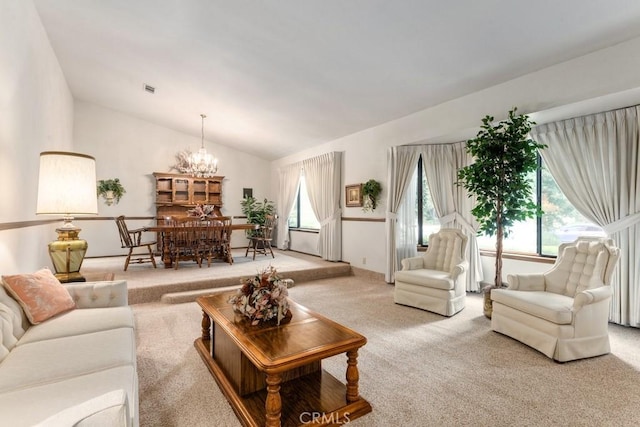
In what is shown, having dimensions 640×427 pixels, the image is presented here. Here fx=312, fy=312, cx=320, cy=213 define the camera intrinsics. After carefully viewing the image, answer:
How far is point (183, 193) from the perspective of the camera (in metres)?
7.84

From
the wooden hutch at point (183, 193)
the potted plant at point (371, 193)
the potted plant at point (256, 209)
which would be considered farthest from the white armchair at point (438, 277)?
the wooden hutch at point (183, 193)

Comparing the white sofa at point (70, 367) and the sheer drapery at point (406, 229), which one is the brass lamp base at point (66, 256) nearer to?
the white sofa at point (70, 367)

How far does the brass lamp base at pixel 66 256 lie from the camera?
117 inches

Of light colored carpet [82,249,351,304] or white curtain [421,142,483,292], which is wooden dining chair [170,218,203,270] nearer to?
light colored carpet [82,249,351,304]

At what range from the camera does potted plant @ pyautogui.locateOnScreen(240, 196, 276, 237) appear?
8.12 metres

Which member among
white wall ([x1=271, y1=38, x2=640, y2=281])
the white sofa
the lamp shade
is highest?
white wall ([x1=271, y1=38, x2=640, y2=281])

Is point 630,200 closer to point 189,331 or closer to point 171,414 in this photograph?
point 171,414

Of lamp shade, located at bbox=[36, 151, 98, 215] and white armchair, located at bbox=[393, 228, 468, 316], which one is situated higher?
lamp shade, located at bbox=[36, 151, 98, 215]

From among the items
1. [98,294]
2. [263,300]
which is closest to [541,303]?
[263,300]

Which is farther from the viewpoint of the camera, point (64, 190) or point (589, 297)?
point (64, 190)

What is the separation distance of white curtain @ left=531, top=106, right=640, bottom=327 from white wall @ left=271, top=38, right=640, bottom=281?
0.69 ft

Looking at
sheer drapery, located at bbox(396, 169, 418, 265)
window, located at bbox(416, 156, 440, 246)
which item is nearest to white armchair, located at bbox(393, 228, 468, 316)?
sheer drapery, located at bbox(396, 169, 418, 265)

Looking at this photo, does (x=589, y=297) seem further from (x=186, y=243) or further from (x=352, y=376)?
(x=186, y=243)

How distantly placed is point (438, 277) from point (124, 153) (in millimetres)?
7213
